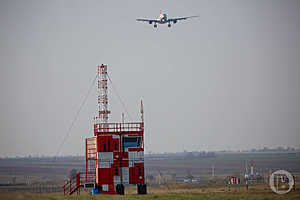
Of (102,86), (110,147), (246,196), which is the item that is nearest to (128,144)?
(110,147)

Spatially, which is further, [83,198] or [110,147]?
[110,147]

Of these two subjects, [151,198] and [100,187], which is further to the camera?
[100,187]

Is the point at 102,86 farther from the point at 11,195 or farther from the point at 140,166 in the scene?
the point at 11,195

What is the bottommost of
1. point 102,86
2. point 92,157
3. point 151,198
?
point 151,198

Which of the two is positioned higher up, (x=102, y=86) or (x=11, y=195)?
(x=102, y=86)

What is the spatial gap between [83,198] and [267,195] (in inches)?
498

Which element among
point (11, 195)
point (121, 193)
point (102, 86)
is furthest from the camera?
point (102, 86)

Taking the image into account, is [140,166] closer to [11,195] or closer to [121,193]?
[121,193]

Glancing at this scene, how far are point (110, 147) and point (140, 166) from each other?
2.82m

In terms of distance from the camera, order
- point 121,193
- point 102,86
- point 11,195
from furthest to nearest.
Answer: point 102,86
point 121,193
point 11,195

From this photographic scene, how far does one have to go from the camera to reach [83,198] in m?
39.8

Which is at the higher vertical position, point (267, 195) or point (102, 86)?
point (102, 86)

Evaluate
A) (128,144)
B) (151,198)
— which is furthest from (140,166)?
(151,198)

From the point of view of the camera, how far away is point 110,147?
46.5 meters
